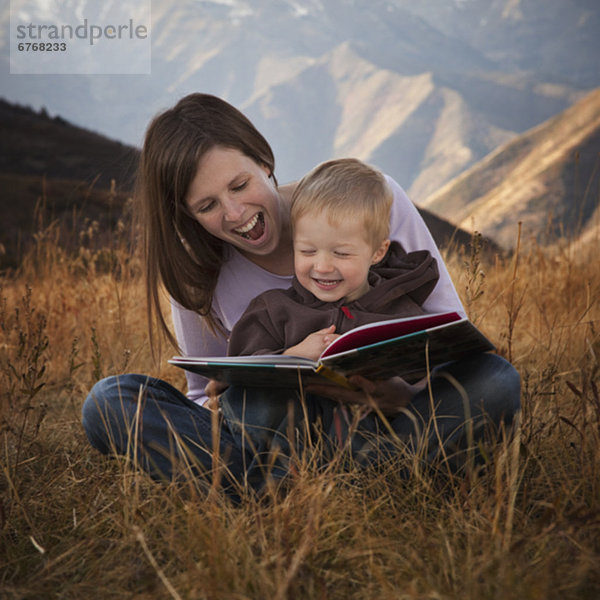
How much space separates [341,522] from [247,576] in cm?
29

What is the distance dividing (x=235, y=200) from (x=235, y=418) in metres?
0.83

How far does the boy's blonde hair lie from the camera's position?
204cm

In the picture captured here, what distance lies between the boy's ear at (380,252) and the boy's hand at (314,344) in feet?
1.35

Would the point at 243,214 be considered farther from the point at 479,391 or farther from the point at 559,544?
the point at 559,544

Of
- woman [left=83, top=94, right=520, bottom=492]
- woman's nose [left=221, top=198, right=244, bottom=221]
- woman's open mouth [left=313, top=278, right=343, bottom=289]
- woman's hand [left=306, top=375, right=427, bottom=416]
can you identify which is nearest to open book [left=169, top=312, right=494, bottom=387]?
woman's hand [left=306, top=375, right=427, bottom=416]

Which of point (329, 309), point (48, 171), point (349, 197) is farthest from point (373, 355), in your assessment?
point (48, 171)

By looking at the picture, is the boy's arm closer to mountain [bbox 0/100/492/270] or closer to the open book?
the open book

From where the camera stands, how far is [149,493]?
6.16 feet

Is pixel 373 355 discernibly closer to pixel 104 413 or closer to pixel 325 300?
pixel 325 300

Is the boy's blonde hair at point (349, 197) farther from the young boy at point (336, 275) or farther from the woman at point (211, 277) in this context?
the woman at point (211, 277)

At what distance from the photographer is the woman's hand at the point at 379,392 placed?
5.95 ft

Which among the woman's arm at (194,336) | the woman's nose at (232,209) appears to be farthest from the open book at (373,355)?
the woman's arm at (194,336)

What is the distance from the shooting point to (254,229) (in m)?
2.39

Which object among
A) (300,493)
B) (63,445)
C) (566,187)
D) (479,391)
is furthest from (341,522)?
(566,187)
